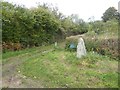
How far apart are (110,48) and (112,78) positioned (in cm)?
525

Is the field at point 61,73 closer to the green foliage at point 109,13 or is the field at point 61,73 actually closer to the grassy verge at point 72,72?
the grassy verge at point 72,72

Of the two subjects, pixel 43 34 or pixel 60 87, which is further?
pixel 43 34

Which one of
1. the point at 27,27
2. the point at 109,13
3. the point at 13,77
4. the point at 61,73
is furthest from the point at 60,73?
the point at 109,13

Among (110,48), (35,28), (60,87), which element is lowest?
(60,87)

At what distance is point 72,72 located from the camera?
9094 millimetres

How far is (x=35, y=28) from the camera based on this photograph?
1880cm

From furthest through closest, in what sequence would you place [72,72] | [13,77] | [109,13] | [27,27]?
[109,13] < [27,27] < [72,72] < [13,77]

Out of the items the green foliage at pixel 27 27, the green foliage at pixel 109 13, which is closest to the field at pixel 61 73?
the green foliage at pixel 27 27

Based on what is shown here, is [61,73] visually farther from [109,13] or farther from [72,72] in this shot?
[109,13]

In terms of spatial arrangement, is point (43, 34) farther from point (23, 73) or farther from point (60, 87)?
point (60, 87)

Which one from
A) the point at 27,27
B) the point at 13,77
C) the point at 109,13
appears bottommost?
the point at 13,77

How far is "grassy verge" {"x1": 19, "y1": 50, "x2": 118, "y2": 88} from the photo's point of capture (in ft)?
26.1

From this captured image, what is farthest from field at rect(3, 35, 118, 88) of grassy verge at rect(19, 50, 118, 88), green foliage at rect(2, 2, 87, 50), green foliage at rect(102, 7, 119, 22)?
green foliage at rect(102, 7, 119, 22)

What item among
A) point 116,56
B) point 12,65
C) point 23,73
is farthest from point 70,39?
point 23,73
